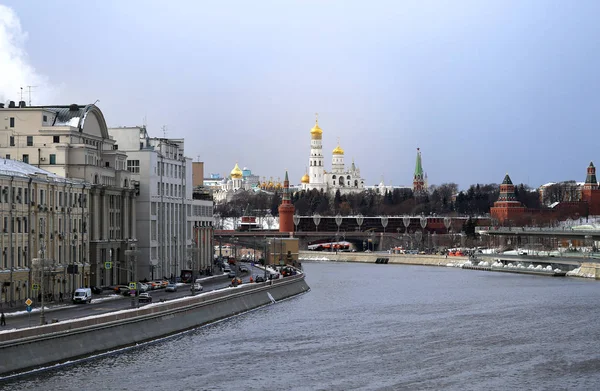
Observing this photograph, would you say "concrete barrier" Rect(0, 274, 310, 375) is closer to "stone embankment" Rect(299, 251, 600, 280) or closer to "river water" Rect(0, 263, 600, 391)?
"river water" Rect(0, 263, 600, 391)

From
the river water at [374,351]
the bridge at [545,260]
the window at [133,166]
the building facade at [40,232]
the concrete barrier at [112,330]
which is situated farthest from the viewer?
the bridge at [545,260]

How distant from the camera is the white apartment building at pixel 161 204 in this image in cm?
7844

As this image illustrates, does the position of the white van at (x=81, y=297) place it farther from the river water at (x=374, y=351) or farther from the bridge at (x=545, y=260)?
the bridge at (x=545, y=260)

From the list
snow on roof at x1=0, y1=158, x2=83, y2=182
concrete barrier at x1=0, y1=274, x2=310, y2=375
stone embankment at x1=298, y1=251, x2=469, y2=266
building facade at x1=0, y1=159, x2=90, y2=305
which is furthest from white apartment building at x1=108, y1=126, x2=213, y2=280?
stone embankment at x1=298, y1=251, x2=469, y2=266

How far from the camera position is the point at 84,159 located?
227 ft

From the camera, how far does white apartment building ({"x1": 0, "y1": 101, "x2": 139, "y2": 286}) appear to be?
68188 millimetres

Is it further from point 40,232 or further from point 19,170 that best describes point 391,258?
point 19,170

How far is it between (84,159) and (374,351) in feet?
85.5

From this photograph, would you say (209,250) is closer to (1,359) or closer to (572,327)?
(572,327)

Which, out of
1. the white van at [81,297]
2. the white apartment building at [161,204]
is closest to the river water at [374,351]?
the white van at [81,297]

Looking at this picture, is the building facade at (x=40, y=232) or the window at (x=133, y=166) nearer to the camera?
the building facade at (x=40, y=232)

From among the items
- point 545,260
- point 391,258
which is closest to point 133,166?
point 545,260

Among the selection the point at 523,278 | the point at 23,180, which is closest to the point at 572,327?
the point at 23,180

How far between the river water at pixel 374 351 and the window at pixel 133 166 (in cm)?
1355
